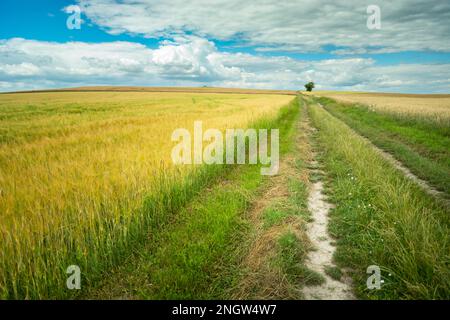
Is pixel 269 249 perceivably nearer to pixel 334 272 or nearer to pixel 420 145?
pixel 334 272

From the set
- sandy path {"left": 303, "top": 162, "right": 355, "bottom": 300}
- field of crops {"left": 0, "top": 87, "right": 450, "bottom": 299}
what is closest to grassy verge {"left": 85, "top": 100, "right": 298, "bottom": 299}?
field of crops {"left": 0, "top": 87, "right": 450, "bottom": 299}

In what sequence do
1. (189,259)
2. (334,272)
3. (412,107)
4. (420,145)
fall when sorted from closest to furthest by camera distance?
(334,272) < (189,259) < (420,145) < (412,107)

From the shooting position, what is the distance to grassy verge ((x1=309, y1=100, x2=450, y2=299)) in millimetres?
3285

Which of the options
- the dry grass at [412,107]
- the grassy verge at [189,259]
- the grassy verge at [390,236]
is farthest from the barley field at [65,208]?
the dry grass at [412,107]

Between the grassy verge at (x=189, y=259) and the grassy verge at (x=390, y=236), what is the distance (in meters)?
1.72

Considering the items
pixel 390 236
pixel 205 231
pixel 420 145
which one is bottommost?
pixel 205 231

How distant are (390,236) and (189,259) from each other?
3008 mm

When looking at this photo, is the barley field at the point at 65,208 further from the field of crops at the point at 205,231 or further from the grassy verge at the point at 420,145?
the grassy verge at the point at 420,145

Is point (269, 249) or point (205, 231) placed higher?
point (205, 231)

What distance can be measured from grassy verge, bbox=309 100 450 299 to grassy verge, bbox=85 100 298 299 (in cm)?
172

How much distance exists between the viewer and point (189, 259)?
387 cm

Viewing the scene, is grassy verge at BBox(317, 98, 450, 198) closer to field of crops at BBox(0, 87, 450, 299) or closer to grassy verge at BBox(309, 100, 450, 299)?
field of crops at BBox(0, 87, 450, 299)

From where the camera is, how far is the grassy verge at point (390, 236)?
10.8ft

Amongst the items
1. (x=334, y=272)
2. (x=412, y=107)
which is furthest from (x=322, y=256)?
(x=412, y=107)
